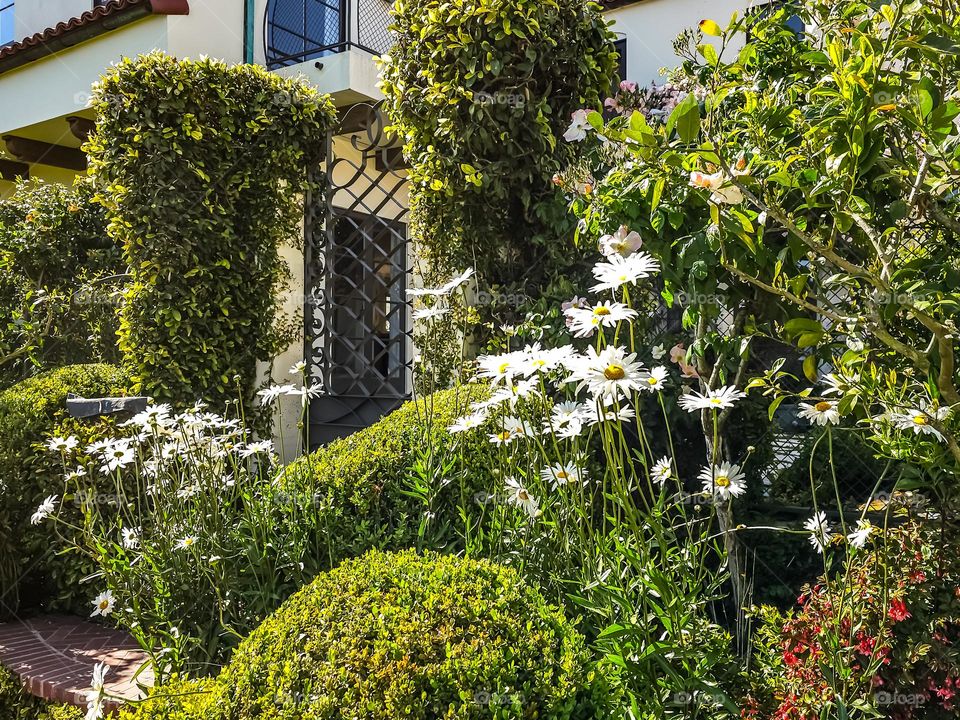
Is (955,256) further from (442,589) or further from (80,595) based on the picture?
(80,595)

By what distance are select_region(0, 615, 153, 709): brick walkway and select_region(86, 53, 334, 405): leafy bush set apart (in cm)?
164

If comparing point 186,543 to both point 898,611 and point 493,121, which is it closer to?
point 898,611

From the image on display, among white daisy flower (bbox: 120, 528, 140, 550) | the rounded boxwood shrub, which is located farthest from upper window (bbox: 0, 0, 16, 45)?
the rounded boxwood shrub

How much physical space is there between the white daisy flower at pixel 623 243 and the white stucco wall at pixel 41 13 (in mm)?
9379

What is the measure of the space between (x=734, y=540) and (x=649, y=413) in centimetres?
135

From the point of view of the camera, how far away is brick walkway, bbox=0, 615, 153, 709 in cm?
314

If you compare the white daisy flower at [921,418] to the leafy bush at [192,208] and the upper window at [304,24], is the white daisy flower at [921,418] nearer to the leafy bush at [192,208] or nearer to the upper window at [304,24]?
the leafy bush at [192,208]

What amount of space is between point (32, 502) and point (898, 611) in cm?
419

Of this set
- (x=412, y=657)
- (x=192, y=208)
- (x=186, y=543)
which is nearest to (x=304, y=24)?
(x=192, y=208)

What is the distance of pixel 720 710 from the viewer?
6.96ft

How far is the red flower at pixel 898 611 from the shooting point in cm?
208

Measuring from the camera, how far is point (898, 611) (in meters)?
2.10

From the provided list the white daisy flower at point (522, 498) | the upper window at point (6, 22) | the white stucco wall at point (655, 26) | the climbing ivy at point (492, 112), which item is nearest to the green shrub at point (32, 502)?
the climbing ivy at point (492, 112)

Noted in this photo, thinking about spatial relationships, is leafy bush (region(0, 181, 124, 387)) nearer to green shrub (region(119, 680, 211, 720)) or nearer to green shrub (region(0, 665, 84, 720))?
green shrub (region(0, 665, 84, 720))
